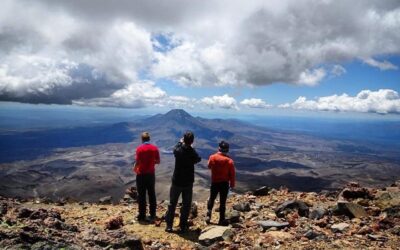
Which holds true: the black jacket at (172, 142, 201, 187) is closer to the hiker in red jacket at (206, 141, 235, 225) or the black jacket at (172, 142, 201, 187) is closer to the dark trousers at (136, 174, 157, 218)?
the hiker in red jacket at (206, 141, 235, 225)

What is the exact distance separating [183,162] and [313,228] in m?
5.27

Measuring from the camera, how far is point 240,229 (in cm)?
1272

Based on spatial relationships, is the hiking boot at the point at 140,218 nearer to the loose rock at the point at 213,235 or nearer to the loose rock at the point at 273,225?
the loose rock at the point at 213,235

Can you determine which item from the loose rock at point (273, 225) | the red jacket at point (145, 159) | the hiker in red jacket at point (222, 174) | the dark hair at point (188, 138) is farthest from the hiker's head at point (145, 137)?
the loose rock at point (273, 225)

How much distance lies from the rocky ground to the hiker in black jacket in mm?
594

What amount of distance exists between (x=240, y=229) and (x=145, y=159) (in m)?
4.79

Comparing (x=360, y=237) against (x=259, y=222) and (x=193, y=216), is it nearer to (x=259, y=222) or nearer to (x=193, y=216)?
(x=259, y=222)

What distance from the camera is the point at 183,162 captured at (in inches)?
512

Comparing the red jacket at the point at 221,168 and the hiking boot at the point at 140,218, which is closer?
the red jacket at the point at 221,168

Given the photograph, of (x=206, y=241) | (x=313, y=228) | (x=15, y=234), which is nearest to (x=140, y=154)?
(x=206, y=241)

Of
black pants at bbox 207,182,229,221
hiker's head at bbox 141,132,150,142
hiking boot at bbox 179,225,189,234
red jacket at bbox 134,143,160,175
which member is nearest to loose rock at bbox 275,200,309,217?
black pants at bbox 207,182,229,221

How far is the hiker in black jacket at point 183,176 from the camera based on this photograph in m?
12.9

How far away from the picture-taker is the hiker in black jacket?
12.9 meters

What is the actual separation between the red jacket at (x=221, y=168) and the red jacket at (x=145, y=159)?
245 centimetres
